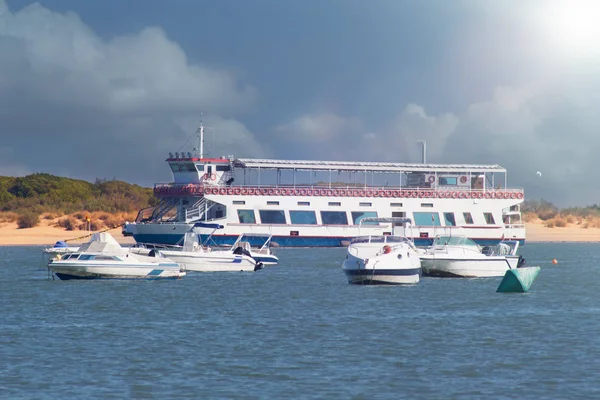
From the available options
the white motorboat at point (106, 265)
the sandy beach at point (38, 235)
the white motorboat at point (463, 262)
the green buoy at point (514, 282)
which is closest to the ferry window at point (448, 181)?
the sandy beach at point (38, 235)

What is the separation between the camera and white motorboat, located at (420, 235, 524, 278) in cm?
5644

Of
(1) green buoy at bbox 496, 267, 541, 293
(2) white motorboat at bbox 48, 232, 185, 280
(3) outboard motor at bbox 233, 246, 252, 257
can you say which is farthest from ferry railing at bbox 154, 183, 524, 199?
(1) green buoy at bbox 496, 267, 541, 293

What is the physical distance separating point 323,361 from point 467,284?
26835mm

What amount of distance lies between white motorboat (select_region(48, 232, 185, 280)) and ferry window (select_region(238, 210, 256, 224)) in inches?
1599

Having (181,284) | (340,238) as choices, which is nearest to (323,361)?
(181,284)

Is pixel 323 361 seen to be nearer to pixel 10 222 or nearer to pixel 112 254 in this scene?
pixel 112 254

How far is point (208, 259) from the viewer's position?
61.1 meters

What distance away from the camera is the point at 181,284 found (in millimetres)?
54094

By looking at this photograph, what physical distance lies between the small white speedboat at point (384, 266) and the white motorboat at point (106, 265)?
10455mm

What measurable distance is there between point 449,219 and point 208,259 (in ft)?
153

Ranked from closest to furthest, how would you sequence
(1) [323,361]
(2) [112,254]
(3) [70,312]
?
(1) [323,361] < (3) [70,312] < (2) [112,254]

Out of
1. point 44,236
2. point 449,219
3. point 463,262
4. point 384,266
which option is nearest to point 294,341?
point 384,266

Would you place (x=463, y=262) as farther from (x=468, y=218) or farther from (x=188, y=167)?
(x=468, y=218)

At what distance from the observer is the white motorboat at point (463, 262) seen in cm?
5644
